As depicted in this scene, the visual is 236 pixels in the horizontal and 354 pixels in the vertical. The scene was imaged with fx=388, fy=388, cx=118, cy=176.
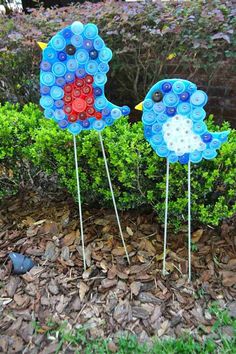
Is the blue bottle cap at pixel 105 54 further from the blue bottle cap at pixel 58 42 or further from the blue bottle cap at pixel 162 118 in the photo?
the blue bottle cap at pixel 162 118

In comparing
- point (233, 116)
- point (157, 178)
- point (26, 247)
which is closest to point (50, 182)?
point (26, 247)

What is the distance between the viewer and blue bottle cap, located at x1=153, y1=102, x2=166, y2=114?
2.17m

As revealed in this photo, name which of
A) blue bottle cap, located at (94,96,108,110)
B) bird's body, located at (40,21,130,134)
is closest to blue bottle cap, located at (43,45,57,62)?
bird's body, located at (40,21,130,134)

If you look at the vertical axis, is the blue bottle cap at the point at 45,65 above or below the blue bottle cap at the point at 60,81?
above

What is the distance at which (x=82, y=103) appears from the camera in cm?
229

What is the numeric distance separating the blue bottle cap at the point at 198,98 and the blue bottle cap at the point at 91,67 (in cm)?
57

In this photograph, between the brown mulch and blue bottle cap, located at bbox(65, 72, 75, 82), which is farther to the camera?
the brown mulch

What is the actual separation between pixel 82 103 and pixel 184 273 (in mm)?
1337

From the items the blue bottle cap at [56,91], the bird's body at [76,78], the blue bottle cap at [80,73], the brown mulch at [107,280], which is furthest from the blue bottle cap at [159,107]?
the brown mulch at [107,280]

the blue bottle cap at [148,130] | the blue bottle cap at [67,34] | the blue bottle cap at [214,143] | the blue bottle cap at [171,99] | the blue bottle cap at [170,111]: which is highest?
the blue bottle cap at [67,34]

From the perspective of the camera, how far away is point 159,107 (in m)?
2.17

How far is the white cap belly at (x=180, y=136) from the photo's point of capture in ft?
7.18

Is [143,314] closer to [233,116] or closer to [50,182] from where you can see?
[50,182]

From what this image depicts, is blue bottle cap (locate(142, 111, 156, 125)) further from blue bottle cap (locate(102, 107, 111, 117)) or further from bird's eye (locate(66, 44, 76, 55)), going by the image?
bird's eye (locate(66, 44, 76, 55))
